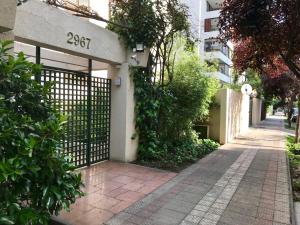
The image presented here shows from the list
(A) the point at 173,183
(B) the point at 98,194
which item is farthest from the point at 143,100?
(B) the point at 98,194

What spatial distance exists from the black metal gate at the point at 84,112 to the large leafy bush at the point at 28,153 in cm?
301

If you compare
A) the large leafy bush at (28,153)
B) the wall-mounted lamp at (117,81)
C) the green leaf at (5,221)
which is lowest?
the green leaf at (5,221)

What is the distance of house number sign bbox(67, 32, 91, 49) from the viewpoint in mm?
6309

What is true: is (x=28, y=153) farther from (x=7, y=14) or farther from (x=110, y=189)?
(x=110, y=189)

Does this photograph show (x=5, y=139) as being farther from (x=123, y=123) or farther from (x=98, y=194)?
(x=123, y=123)

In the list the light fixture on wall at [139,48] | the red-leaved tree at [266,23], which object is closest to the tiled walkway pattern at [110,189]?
the light fixture on wall at [139,48]

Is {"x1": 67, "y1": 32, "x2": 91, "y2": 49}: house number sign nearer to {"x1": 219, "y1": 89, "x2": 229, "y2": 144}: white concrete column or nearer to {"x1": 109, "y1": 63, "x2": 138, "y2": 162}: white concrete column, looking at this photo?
{"x1": 109, "y1": 63, "x2": 138, "y2": 162}: white concrete column

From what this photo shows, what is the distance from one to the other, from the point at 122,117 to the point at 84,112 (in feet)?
3.61

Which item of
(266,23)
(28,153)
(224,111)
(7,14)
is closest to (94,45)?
(7,14)

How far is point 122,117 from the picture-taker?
8.05 meters

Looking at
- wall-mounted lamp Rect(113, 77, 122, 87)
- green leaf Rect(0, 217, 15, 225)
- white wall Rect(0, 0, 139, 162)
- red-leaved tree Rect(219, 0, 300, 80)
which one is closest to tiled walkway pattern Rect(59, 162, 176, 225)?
white wall Rect(0, 0, 139, 162)

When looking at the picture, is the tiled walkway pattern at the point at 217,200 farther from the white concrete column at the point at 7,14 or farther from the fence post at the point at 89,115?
the white concrete column at the point at 7,14

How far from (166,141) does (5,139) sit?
23.1ft

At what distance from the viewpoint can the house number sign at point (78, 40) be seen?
6.31 meters
